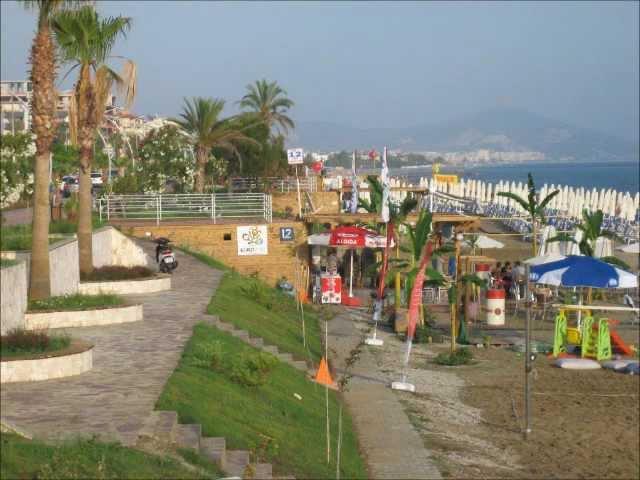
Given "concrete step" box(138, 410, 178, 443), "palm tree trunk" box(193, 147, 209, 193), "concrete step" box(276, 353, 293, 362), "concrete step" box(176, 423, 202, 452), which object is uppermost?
"palm tree trunk" box(193, 147, 209, 193)

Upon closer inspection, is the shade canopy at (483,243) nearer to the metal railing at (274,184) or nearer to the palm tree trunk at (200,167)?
the palm tree trunk at (200,167)

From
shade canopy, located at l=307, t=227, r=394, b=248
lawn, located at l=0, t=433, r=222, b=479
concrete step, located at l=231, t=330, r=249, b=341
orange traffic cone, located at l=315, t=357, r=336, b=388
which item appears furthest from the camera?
shade canopy, located at l=307, t=227, r=394, b=248

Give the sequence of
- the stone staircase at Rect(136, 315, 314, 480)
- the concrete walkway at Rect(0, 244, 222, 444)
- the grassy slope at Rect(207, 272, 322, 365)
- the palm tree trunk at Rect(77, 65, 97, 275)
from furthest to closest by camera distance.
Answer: the palm tree trunk at Rect(77, 65, 97, 275), the grassy slope at Rect(207, 272, 322, 365), the concrete walkway at Rect(0, 244, 222, 444), the stone staircase at Rect(136, 315, 314, 480)

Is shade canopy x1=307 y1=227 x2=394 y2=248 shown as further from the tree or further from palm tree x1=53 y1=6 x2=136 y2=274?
the tree

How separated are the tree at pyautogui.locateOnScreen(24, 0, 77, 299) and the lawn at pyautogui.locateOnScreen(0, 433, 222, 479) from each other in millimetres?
7865

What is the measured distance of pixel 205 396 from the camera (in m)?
12.1

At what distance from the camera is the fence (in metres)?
32.6

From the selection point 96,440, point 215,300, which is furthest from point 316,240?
point 96,440

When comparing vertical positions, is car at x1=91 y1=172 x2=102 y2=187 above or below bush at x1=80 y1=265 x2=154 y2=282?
above

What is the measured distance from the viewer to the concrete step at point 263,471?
1011 centimetres

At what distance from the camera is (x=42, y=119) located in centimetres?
1659

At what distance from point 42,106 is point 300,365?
5667 millimetres

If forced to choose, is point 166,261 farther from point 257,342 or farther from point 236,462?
point 236,462

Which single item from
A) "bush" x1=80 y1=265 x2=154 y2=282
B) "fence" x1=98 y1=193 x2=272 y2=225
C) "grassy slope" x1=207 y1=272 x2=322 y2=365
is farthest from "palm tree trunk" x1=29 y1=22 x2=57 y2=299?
"fence" x1=98 y1=193 x2=272 y2=225
